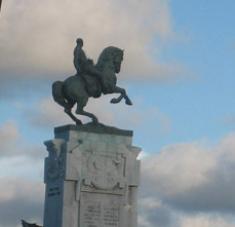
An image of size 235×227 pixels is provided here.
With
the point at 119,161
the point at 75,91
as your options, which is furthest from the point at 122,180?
the point at 75,91

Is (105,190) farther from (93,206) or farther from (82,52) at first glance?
(82,52)

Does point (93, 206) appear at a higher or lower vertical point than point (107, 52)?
lower

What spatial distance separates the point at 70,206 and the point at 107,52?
604 centimetres

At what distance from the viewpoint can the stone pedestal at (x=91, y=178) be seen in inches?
1735

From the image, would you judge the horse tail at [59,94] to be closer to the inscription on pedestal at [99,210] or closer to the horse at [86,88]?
the horse at [86,88]

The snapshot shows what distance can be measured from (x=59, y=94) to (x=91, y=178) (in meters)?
3.39

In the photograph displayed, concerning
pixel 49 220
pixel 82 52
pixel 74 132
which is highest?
pixel 82 52

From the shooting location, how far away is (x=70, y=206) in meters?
44.0

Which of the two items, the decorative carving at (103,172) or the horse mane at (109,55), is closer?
the decorative carving at (103,172)

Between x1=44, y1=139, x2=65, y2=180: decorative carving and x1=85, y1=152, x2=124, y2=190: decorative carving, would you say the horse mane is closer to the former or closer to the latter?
x1=44, y1=139, x2=65, y2=180: decorative carving

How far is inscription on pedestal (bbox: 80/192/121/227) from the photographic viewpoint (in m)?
44.0

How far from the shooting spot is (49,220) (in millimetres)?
44969

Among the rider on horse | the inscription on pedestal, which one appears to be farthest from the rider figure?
the inscription on pedestal

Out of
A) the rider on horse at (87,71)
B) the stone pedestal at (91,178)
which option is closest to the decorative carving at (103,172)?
the stone pedestal at (91,178)
